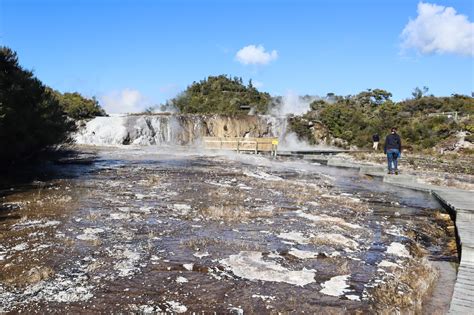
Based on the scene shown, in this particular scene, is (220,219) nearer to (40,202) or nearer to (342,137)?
(40,202)

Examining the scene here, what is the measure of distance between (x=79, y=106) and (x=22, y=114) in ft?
85.3

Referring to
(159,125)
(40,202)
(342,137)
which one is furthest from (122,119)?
(40,202)

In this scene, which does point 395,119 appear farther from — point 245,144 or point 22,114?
point 22,114

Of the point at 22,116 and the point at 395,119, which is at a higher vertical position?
the point at 395,119

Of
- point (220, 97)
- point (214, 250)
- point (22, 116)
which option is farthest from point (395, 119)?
point (214, 250)

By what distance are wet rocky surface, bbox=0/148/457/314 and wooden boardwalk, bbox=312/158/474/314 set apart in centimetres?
28

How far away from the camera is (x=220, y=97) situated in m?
58.7

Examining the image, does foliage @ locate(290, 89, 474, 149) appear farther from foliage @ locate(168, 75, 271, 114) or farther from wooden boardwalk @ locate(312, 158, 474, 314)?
wooden boardwalk @ locate(312, 158, 474, 314)

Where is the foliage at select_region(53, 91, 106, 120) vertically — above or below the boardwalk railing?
above

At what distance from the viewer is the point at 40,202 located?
9422 millimetres

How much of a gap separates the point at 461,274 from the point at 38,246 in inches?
228

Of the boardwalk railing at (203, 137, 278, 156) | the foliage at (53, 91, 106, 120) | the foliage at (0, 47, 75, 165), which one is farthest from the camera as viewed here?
the foliage at (53, 91, 106, 120)

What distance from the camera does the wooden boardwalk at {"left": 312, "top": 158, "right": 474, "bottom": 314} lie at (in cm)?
474

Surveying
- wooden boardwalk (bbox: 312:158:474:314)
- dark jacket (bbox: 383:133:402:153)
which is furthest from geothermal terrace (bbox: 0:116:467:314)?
dark jacket (bbox: 383:133:402:153)
